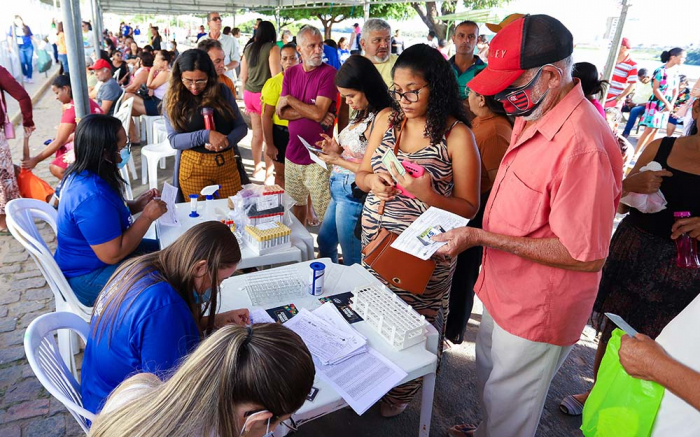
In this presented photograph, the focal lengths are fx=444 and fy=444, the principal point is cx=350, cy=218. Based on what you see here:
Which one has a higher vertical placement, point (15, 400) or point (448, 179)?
point (448, 179)

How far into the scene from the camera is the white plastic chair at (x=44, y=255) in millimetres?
2182

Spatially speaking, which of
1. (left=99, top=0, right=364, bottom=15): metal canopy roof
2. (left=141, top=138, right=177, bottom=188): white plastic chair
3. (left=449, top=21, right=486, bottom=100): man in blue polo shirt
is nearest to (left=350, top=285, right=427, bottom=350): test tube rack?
(left=449, top=21, right=486, bottom=100): man in blue polo shirt

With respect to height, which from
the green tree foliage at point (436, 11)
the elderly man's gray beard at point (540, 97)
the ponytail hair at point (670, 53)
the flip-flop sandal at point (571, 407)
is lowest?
the flip-flop sandal at point (571, 407)

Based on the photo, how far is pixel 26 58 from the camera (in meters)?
14.1

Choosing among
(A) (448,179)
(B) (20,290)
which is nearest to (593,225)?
(A) (448,179)

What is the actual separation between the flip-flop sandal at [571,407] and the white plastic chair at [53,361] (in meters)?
2.45

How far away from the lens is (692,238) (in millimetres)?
2100

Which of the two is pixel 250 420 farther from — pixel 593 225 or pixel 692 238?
pixel 692 238

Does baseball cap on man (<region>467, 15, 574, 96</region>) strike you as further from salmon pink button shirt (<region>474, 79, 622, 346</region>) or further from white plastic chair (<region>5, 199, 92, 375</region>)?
white plastic chair (<region>5, 199, 92, 375</region>)

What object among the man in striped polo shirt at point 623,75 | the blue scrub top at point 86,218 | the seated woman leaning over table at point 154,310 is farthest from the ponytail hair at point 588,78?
the man in striped polo shirt at point 623,75

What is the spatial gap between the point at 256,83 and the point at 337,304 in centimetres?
474

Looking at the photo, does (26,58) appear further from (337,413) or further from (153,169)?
(337,413)

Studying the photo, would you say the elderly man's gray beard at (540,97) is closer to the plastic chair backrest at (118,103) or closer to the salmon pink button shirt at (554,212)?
the salmon pink button shirt at (554,212)

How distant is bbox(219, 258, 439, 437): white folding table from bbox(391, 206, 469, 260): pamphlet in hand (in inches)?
13.8
